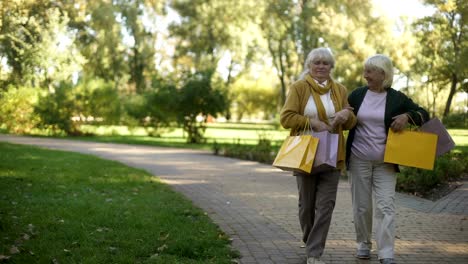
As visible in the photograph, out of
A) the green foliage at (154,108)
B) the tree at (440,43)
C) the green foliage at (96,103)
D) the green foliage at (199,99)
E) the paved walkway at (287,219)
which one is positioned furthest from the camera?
the green foliage at (96,103)

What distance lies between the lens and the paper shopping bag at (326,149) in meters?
4.66

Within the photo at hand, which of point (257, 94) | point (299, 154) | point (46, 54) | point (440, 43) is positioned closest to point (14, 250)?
point (299, 154)

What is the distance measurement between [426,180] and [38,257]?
787cm

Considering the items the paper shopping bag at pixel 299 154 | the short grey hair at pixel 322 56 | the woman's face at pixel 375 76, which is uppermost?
the short grey hair at pixel 322 56

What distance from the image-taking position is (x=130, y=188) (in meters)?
10.0

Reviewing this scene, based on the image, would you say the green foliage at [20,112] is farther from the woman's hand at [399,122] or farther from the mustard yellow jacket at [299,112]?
the woman's hand at [399,122]

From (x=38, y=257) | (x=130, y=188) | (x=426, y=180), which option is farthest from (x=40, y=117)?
(x=38, y=257)

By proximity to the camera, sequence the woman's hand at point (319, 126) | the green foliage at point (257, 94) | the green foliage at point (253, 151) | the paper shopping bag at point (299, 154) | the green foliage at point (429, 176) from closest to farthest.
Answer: the paper shopping bag at point (299, 154) → the woman's hand at point (319, 126) → the green foliage at point (429, 176) → the green foliage at point (253, 151) → the green foliage at point (257, 94)

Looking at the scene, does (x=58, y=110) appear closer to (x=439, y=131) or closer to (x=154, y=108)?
(x=154, y=108)

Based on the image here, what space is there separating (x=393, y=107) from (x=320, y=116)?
0.71 metres

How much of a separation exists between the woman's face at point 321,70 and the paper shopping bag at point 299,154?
0.56 metres

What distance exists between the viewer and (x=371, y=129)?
4980mm

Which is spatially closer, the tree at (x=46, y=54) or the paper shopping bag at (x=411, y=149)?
the paper shopping bag at (x=411, y=149)

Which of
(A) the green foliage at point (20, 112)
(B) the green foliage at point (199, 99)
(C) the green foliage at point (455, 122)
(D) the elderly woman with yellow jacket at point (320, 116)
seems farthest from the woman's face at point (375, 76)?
(A) the green foliage at point (20, 112)
